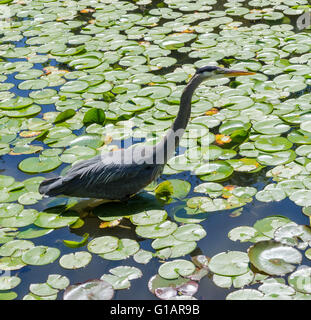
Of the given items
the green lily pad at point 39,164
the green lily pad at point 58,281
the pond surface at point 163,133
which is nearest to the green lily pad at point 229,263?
the pond surface at point 163,133

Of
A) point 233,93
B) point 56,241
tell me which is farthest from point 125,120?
point 56,241

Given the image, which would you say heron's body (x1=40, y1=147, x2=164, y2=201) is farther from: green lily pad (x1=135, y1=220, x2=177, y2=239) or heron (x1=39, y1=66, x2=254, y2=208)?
green lily pad (x1=135, y1=220, x2=177, y2=239)

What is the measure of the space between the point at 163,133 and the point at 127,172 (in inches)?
38.9

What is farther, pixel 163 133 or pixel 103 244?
pixel 163 133

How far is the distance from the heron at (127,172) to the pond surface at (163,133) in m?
0.16

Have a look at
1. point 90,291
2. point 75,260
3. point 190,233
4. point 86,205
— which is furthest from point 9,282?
point 190,233

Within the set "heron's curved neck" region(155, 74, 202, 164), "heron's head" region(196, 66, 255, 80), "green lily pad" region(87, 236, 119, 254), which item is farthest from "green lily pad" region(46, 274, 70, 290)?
"heron's head" region(196, 66, 255, 80)

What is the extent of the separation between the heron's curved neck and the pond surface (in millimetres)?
281

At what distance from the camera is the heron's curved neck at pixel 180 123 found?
15.5ft

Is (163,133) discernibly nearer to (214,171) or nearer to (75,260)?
(214,171)

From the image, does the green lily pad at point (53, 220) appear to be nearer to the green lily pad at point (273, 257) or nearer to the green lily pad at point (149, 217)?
the green lily pad at point (149, 217)

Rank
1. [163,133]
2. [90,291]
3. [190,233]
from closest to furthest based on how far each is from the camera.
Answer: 1. [90,291]
2. [190,233]
3. [163,133]

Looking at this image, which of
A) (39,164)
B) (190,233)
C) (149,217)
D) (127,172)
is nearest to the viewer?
(190,233)

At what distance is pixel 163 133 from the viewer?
18.4ft
